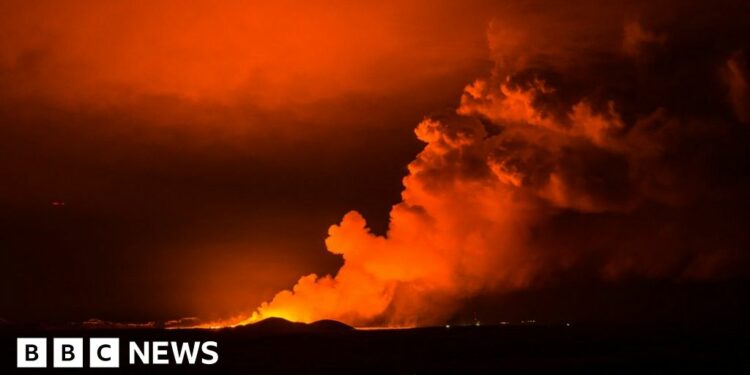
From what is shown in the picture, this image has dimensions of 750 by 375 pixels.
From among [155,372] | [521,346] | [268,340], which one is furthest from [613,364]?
[268,340]

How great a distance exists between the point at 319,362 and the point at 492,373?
32.2 metres

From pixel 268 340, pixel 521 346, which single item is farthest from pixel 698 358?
pixel 268 340

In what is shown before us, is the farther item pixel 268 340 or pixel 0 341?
pixel 268 340

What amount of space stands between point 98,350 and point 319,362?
31.8 meters

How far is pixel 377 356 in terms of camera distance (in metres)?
134

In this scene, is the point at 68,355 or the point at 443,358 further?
the point at 443,358

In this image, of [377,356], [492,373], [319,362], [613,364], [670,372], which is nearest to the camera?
[670,372]

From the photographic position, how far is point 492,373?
96.3m

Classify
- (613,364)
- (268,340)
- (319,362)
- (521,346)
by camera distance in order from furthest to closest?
(268,340) → (521,346) → (319,362) → (613,364)

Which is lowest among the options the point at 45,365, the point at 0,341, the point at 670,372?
the point at 670,372

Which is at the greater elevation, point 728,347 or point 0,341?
point 0,341

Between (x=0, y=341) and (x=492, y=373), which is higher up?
(x=0, y=341)

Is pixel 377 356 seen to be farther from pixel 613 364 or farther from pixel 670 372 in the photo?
pixel 670 372

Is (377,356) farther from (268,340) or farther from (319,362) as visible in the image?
(268,340)
